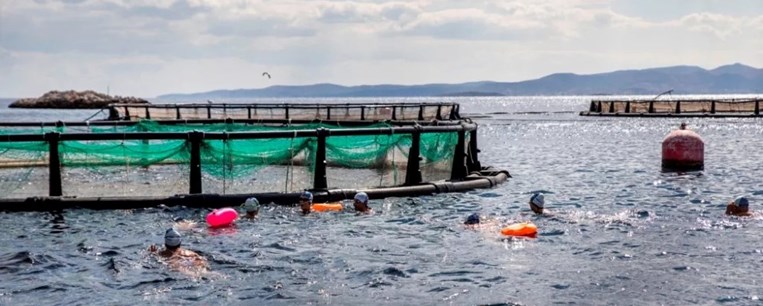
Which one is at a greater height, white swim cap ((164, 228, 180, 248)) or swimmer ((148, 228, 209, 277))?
white swim cap ((164, 228, 180, 248))

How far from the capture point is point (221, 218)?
16.2 m

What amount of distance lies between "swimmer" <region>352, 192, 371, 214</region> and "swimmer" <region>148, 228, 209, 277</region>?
465 centimetres

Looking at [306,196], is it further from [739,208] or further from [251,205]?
[739,208]

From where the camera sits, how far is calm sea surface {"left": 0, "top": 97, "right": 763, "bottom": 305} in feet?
37.9

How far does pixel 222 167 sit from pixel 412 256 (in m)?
6.36

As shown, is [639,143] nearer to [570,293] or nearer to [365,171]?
[365,171]

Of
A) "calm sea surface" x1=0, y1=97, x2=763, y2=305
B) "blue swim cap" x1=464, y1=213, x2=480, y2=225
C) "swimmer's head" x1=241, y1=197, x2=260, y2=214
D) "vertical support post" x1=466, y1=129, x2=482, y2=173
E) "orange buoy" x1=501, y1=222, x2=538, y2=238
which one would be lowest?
"calm sea surface" x1=0, y1=97, x2=763, y2=305

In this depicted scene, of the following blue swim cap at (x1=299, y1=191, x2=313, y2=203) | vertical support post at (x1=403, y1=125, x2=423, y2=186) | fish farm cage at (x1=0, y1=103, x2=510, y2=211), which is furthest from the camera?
vertical support post at (x1=403, y1=125, x2=423, y2=186)

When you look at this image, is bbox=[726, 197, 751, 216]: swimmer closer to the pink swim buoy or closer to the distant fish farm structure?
the pink swim buoy

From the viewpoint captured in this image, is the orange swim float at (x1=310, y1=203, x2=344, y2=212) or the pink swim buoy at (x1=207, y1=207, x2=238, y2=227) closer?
the pink swim buoy at (x1=207, y1=207, x2=238, y2=227)

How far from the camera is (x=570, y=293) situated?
1160cm

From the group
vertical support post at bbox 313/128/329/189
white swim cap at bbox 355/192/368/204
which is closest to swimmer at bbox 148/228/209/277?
white swim cap at bbox 355/192/368/204

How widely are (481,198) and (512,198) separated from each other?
4.63 ft

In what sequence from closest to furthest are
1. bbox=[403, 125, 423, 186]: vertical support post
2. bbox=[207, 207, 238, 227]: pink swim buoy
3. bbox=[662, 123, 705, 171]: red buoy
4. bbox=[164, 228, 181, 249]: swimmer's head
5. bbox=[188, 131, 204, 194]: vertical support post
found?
bbox=[164, 228, 181, 249]: swimmer's head → bbox=[207, 207, 238, 227]: pink swim buoy → bbox=[188, 131, 204, 194]: vertical support post → bbox=[403, 125, 423, 186]: vertical support post → bbox=[662, 123, 705, 171]: red buoy
